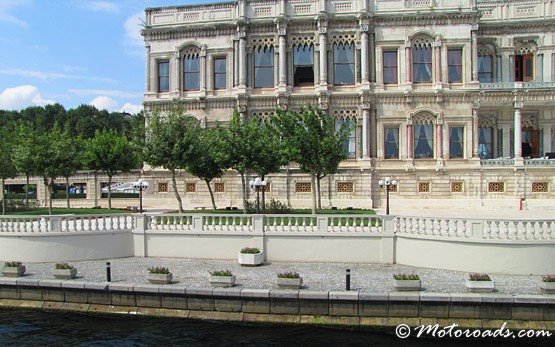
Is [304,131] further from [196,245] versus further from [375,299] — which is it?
[375,299]

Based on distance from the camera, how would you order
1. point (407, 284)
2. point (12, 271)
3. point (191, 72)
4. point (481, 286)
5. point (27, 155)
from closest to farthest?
point (481, 286) → point (407, 284) → point (12, 271) → point (27, 155) → point (191, 72)

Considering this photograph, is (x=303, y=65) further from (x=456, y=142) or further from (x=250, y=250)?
(x=250, y=250)

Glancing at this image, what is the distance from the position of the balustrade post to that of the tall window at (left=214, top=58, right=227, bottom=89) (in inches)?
932

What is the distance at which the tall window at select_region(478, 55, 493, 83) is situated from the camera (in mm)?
37656

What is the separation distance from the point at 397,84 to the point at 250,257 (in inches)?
928

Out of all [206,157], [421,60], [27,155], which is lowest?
[206,157]

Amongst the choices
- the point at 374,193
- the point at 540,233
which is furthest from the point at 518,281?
the point at 374,193

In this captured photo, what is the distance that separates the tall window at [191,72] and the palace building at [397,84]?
0.14 meters

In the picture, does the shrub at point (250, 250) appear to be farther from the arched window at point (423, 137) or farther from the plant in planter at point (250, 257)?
the arched window at point (423, 137)

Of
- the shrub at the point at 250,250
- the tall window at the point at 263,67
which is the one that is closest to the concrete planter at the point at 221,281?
the shrub at the point at 250,250

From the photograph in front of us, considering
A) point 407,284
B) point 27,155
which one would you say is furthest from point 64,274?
point 27,155

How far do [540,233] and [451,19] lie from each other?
24.2 metres

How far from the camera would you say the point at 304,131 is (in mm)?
25109

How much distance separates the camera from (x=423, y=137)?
35.8 meters
